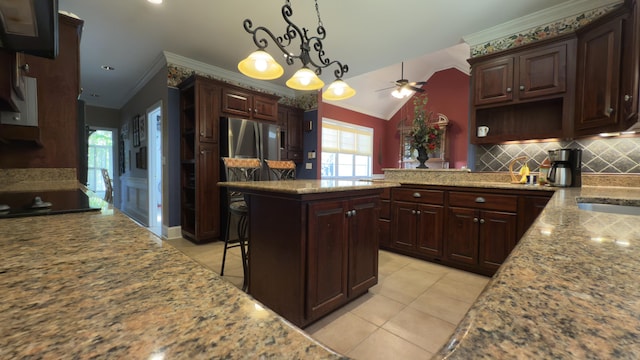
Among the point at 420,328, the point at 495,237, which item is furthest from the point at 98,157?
the point at 495,237

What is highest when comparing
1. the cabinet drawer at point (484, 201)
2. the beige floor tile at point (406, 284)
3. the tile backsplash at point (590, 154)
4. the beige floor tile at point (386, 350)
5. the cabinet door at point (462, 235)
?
the tile backsplash at point (590, 154)

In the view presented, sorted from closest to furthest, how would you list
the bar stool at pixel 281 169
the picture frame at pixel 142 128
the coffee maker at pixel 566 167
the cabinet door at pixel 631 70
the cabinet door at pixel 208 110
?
1. the cabinet door at pixel 631 70
2. the coffee maker at pixel 566 167
3. the bar stool at pixel 281 169
4. the cabinet door at pixel 208 110
5. the picture frame at pixel 142 128

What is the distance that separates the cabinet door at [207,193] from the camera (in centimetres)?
346

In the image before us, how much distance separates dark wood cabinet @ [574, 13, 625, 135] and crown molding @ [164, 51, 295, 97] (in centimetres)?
404

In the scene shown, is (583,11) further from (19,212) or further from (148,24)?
(148,24)

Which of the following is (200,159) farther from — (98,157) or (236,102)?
(98,157)

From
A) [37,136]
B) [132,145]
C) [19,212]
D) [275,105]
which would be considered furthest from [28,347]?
[132,145]

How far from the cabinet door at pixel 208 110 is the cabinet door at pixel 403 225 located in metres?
2.59

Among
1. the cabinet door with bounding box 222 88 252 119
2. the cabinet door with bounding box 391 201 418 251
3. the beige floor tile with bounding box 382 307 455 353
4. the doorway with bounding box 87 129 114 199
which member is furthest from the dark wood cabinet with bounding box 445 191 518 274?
the doorway with bounding box 87 129 114 199

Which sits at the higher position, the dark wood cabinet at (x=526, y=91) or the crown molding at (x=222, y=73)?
the crown molding at (x=222, y=73)

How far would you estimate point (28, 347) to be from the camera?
231mm

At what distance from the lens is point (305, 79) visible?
208 centimetres

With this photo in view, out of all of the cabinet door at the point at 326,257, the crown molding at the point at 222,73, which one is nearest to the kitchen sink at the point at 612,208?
the cabinet door at the point at 326,257

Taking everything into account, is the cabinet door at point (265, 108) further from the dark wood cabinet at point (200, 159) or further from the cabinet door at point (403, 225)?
the cabinet door at point (403, 225)
